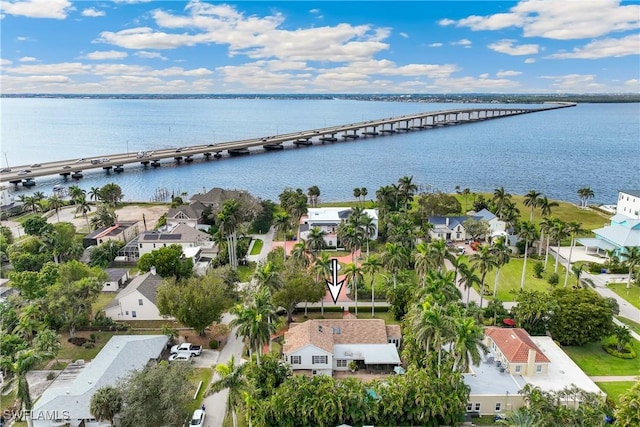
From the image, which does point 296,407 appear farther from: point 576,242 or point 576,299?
point 576,242

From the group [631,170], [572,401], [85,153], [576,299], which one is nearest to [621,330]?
[576,299]

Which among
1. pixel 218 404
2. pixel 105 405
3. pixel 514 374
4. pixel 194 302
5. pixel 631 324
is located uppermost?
pixel 194 302

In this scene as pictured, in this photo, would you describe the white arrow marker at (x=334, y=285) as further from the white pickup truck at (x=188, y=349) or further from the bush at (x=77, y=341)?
the bush at (x=77, y=341)

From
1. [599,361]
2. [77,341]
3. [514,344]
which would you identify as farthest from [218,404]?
[599,361]

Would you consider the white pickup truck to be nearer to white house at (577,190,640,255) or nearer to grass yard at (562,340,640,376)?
grass yard at (562,340,640,376)

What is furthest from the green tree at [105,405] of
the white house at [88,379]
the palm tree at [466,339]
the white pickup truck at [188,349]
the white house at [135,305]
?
the palm tree at [466,339]

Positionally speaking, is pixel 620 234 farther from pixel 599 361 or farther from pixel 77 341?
pixel 77 341
